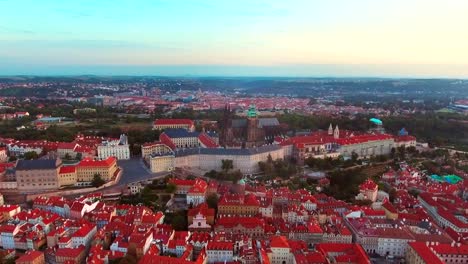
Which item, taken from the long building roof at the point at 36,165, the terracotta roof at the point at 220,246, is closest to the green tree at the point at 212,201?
the terracotta roof at the point at 220,246

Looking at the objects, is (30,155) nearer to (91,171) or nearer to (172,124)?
(91,171)

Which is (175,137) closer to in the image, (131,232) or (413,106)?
(131,232)

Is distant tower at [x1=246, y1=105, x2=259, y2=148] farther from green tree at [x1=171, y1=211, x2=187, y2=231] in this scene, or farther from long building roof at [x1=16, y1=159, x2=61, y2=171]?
long building roof at [x1=16, y1=159, x2=61, y2=171]

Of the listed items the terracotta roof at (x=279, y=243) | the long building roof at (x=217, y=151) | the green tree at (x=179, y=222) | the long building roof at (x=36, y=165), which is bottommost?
the green tree at (x=179, y=222)

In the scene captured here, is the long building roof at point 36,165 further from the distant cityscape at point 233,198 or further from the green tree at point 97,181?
the green tree at point 97,181

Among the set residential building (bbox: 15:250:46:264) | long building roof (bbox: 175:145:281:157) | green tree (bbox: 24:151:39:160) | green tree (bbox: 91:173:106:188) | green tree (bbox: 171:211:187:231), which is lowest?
green tree (bbox: 171:211:187:231)

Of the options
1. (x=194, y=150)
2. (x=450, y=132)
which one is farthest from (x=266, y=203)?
(x=450, y=132)

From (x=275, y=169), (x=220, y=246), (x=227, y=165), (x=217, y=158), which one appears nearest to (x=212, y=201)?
(x=220, y=246)

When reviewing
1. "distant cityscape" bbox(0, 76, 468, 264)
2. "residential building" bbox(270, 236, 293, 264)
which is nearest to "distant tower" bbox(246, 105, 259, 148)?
"distant cityscape" bbox(0, 76, 468, 264)

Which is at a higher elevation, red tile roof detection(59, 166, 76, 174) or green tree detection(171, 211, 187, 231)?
red tile roof detection(59, 166, 76, 174)
